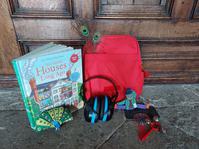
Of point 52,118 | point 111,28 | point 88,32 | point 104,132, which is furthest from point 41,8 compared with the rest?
point 104,132

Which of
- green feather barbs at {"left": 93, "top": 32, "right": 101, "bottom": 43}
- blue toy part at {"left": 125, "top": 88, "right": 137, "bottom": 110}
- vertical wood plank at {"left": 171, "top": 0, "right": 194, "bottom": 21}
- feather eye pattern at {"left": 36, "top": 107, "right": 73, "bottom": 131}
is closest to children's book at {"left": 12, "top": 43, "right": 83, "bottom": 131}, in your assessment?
feather eye pattern at {"left": 36, "top": 107, "right": 73, "bottom": 131}

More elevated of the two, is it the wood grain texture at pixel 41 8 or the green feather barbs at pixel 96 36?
the wood grain texture at pixel 41 8

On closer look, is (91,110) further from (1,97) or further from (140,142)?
(1,97)

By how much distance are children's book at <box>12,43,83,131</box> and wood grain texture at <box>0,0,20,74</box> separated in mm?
277

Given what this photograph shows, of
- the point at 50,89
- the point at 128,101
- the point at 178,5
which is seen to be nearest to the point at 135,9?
the point at 178,5

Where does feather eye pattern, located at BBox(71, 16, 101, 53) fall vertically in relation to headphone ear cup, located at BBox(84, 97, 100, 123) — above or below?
above

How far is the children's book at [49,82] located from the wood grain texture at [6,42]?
0.28 meters

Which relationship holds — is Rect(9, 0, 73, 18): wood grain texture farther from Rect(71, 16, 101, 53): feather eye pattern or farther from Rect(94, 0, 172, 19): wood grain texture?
Rect(94, 0, 172, 19): wood grain texture

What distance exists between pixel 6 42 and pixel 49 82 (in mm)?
396

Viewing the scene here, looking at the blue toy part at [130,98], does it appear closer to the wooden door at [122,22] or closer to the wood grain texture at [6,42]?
the wooden door at [122,22]

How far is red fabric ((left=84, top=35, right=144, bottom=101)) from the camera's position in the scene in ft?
3.01

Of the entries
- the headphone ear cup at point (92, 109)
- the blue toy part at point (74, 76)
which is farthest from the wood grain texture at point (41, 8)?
the headphone ear cup at point (92, 109)

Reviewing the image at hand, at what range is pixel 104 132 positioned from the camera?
95cm

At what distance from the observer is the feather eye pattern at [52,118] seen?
0.92 meters
